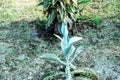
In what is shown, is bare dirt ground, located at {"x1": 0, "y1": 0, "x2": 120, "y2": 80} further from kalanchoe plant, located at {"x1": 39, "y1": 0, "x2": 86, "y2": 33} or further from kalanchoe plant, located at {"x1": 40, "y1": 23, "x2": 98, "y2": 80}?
kalanchoe plant, located at {"x1": 40, "y1": 23, "x2": 98, "y2": 80}

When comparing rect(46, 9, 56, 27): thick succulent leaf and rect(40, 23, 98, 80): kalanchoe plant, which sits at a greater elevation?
rect(46, 9, 56, 27): thick succulent leaf

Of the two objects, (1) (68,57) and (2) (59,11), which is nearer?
(1) (68,57)

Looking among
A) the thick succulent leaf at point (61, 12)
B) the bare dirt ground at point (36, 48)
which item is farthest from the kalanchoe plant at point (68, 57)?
the thick succulent leaf at point (61, 12)

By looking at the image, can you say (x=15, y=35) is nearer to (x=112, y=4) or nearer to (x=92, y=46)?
(x=92, y=46)

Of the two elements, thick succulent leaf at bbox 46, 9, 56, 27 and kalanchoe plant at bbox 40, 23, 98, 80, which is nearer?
kalanchoe plant at bbox 40, 23, 98, 80

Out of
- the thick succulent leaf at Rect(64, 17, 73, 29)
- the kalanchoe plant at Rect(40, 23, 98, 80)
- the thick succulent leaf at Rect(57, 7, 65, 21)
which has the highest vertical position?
the thick succulent leaf at Rect(57, 7, 65, 21)

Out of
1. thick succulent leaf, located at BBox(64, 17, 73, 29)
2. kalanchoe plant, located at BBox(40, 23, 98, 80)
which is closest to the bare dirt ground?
thick succulent leaf, located at BBox(64, 17, 73, 29)

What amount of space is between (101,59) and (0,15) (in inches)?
108

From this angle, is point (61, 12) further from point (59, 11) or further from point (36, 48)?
point (36, 48)

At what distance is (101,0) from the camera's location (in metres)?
7.59

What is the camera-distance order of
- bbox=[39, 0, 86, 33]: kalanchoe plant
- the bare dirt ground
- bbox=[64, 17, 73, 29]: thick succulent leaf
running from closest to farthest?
1. the bare dirt ground
2. bbox=[39, 0, 86, 33]: kalanchoe plant
3. bbox=[64, 17, 73, 29]: thick succulent leaf

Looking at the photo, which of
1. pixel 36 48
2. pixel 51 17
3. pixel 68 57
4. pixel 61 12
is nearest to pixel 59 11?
pixel 61 12

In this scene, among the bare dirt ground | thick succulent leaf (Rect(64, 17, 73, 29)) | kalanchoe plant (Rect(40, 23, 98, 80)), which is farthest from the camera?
thick succulent leaf (Rect(64, 17, 73, 29))

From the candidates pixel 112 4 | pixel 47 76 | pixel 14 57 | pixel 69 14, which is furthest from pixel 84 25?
pixel 47 76
